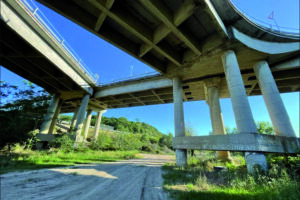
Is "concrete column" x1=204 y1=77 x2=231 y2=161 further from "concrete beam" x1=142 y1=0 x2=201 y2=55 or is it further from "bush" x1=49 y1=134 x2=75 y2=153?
"bush" x1=49 y1=134 x2=75 y2=153

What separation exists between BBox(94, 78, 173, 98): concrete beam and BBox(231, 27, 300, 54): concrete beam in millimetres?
7578

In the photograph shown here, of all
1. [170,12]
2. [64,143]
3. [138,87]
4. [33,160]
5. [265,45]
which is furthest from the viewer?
[138,87]

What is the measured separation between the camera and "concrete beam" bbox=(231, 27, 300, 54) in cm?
931

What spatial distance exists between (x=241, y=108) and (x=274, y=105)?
3895mm

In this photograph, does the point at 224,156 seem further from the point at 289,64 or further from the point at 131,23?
the point at 131,23

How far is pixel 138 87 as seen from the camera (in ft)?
54.8

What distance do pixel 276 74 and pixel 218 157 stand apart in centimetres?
1141

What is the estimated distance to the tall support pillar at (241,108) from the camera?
6.53 meters

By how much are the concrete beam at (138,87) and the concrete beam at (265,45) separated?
758 centimetres

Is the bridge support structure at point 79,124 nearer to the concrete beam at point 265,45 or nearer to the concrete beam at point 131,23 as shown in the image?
the concrete beam at point 131,23

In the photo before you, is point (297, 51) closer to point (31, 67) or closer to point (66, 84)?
point (66, 84)

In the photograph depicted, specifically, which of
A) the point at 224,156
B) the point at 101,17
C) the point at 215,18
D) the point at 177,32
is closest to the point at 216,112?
the point at 224,156

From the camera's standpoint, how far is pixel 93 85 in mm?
19219

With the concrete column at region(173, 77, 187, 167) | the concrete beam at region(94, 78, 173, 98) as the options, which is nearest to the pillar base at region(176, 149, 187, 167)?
the concrete column at region(173, 77, 187, 167)
